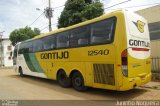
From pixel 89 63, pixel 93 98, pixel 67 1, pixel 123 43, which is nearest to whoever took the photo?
pixel 123 43

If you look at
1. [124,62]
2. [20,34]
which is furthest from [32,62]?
[20,34]

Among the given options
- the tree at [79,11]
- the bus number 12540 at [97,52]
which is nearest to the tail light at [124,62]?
the bus number 12540 at [97,52]

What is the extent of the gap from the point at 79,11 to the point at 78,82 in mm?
10859

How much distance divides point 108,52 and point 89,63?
132 centimetres

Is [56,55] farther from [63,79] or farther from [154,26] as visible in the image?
[154,26]

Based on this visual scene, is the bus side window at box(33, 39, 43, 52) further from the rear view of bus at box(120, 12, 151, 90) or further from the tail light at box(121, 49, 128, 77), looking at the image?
the tail light at box(121, 49, 128, 77)

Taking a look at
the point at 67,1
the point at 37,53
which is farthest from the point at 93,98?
the point at 67,1

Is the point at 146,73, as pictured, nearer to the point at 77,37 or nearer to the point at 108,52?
the point at 108,52

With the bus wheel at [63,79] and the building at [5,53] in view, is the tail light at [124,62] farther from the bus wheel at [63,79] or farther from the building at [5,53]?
the building at [5,53]

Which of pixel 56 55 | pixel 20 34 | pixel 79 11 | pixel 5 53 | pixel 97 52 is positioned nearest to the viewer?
pixel 97 52

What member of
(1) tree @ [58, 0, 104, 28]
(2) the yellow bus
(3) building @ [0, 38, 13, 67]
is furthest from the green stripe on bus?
(3) building @ [0, 38, 13, 67]

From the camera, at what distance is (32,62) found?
612 inches

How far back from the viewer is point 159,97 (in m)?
8.55

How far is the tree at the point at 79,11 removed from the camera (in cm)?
1919
